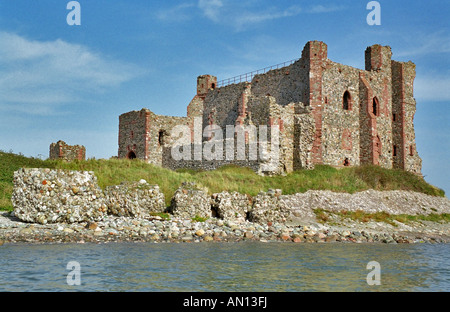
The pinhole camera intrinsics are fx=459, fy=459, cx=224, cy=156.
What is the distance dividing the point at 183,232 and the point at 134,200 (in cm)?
384

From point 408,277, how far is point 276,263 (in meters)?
3.64

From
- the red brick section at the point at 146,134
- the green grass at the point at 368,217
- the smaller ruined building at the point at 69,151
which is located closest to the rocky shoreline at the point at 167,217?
the green grass at the point at 368,217

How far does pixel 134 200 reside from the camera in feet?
70.8

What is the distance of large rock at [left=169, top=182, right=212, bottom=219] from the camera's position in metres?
21.9

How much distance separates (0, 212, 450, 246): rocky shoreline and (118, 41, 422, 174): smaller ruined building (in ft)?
37.1

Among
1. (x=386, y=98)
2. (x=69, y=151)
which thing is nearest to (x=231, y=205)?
(x=69, y=151)

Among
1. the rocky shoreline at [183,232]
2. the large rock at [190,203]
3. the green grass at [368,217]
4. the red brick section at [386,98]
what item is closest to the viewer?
the rocky shoreline at [183,232]

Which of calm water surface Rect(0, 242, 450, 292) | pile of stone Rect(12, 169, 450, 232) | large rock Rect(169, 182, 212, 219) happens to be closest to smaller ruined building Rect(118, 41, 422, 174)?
pile of stone Rect(12, 169, 450, 232)

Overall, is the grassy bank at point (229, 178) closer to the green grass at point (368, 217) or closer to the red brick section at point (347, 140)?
the green grass at point (368, 217)

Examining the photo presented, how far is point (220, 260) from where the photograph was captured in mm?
13750

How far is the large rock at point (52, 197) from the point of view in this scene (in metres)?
18.9

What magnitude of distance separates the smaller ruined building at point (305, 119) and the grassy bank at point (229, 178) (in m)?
2.40

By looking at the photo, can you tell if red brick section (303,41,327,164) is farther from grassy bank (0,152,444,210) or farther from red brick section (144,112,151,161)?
red brick section (144,112,151,161)
